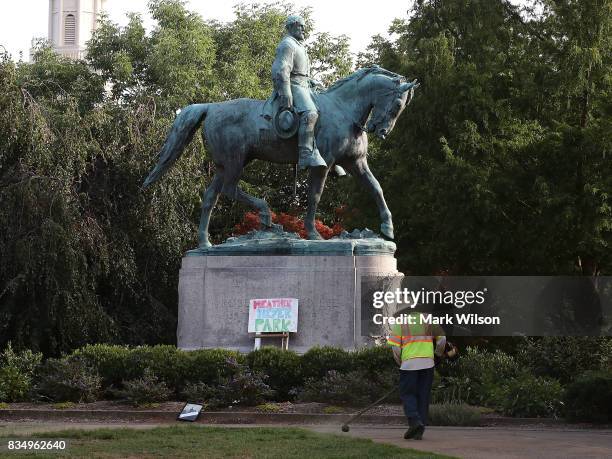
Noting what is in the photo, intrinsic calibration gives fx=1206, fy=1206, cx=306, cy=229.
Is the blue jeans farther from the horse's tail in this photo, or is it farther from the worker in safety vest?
the horse's tail

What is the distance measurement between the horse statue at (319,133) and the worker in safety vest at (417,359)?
5875mm

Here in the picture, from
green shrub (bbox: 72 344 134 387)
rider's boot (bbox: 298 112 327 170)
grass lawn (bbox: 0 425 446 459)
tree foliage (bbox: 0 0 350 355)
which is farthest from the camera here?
tree foliage (bbox: 0 0 350 355)

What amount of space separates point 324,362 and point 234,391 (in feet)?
5.18

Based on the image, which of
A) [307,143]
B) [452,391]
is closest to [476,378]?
[452,391]

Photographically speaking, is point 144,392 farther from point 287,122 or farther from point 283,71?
→ point 283,71

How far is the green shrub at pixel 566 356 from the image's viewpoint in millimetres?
17797

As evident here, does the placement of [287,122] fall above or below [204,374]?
above

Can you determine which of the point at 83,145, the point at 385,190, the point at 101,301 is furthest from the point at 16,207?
the point at 385,190

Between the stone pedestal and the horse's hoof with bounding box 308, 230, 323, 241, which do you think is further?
the horse's hoof with bounding box 308, 230, 323, 241

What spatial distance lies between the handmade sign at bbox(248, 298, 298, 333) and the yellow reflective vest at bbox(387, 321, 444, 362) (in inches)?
209

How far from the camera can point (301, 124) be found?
1856cm

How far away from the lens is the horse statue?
18.7 metres

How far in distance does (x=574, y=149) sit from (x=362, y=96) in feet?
35.1

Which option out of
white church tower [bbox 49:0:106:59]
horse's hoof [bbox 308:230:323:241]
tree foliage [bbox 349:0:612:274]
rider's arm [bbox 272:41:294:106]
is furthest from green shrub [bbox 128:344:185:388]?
white church tower [bbox 49:0:106:59]
